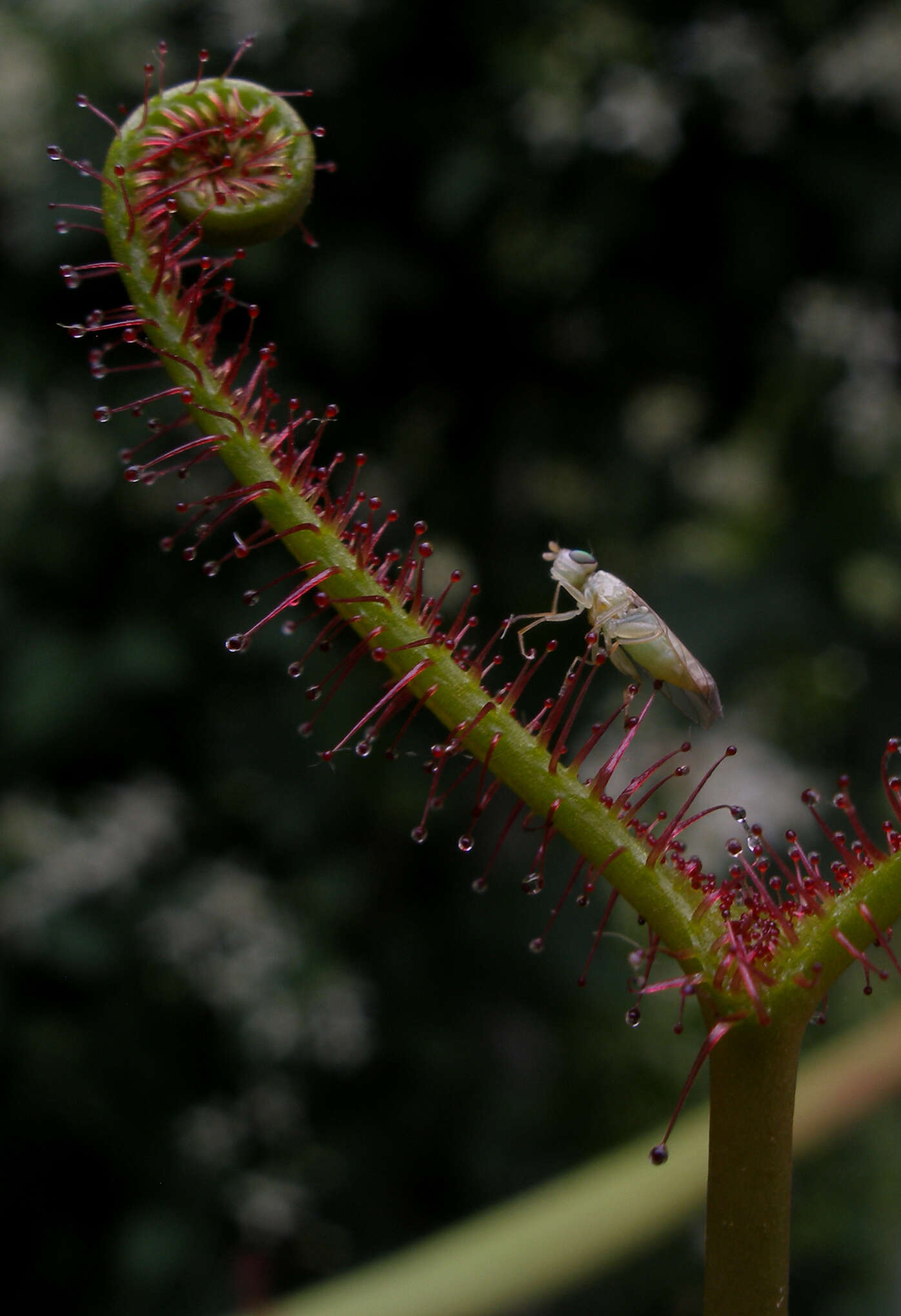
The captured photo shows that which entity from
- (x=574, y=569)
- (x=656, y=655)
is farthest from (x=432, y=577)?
(x=656, y=655)

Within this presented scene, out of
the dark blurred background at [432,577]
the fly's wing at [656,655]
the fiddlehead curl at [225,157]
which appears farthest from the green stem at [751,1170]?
the dark blurred background at [432,577]

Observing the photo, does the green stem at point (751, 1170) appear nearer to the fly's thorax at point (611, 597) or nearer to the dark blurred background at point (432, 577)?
the fly's thorax at point (611, 597)

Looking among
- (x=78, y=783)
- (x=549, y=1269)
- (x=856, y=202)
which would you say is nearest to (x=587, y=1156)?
(x=78, y=783)

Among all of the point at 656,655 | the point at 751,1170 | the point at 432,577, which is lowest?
the point at 751,1170

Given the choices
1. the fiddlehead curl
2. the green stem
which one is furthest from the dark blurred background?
the green stem

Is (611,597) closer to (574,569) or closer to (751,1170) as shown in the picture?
(574,569)

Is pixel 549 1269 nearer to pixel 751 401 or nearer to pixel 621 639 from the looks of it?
pixel 621 639
